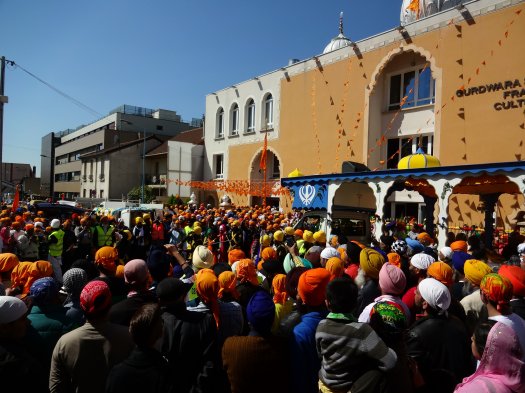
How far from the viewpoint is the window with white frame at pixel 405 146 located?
59.7 ft

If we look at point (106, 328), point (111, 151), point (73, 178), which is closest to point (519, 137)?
point (106, 328)

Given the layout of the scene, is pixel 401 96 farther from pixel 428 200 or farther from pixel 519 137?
pixel 428 200

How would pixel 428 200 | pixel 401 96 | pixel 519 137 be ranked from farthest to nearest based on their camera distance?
1. pixel 401 96
2. pixel 519 137
3. pixel 428 200

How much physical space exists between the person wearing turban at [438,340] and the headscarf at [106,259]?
3500mm

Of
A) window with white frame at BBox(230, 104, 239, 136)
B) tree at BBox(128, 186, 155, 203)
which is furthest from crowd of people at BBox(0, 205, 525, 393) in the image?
tree at BBox(128, 186, 155, 203)

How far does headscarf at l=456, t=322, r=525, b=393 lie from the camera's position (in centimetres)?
211

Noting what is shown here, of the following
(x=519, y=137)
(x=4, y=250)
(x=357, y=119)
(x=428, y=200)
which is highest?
(x=357, y=119)

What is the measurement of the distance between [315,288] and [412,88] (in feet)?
59.6

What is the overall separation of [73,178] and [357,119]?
4949cm

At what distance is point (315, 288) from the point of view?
10.3ft

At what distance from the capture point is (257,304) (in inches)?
115

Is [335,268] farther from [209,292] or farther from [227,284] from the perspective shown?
[209,292]

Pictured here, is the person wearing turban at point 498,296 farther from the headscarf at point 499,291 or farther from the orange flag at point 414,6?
the orange flag at point 414,6

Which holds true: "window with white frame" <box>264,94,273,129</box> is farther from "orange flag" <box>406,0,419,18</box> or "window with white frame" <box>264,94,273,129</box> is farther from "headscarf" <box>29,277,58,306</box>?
"headscarf" <box>29,277,58,306</box>
